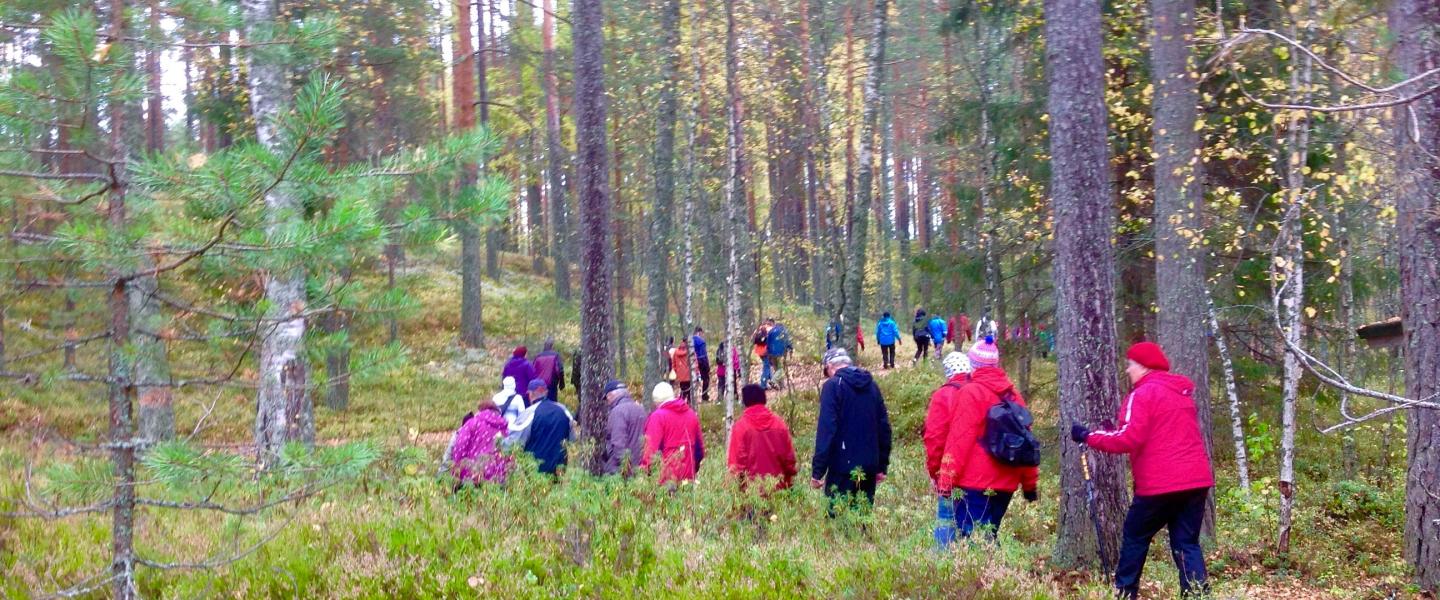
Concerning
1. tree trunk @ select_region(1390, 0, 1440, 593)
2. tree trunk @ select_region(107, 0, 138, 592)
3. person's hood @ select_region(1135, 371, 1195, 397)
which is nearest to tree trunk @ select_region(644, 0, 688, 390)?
tree trunk @ select_region(1390, 0, 1440, 593)

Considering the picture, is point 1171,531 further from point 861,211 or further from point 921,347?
point 921,347

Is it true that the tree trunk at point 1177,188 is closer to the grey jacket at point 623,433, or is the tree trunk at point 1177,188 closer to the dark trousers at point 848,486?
the dark trousers at point 848,486

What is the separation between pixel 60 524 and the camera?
6.99 metres

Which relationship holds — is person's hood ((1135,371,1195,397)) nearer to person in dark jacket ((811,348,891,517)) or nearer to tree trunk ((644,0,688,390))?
person in dark jacket ((811,348,891,517))

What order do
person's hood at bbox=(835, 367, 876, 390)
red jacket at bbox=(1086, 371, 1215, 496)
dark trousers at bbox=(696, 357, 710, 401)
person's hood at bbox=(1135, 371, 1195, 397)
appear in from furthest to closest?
dark trousers at bbox=(696, 357, 710, 401) → person's hood at bbox=(835, 367, 876, 390) → person's hood at bbox=(1135, 371, 1195, 397) → red jacket at bbox=(1086, 371, 1215, 496)

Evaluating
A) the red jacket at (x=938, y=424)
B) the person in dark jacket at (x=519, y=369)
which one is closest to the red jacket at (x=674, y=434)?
the red jacket at (x=938, y=424)

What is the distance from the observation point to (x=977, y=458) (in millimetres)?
7223

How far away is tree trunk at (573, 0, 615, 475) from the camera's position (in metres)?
10.5

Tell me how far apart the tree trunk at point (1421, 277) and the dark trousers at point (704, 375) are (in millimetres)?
15347

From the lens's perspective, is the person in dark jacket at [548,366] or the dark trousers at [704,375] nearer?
the person in dark jacket at [548,366]

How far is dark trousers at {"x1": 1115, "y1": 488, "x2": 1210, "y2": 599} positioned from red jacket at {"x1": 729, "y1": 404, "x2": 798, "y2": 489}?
2.85 m

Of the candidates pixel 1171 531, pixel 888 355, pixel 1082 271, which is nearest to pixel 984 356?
pixel 1082 271

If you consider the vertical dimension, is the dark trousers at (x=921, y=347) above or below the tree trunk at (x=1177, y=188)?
below

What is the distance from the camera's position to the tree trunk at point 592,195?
10547mm
